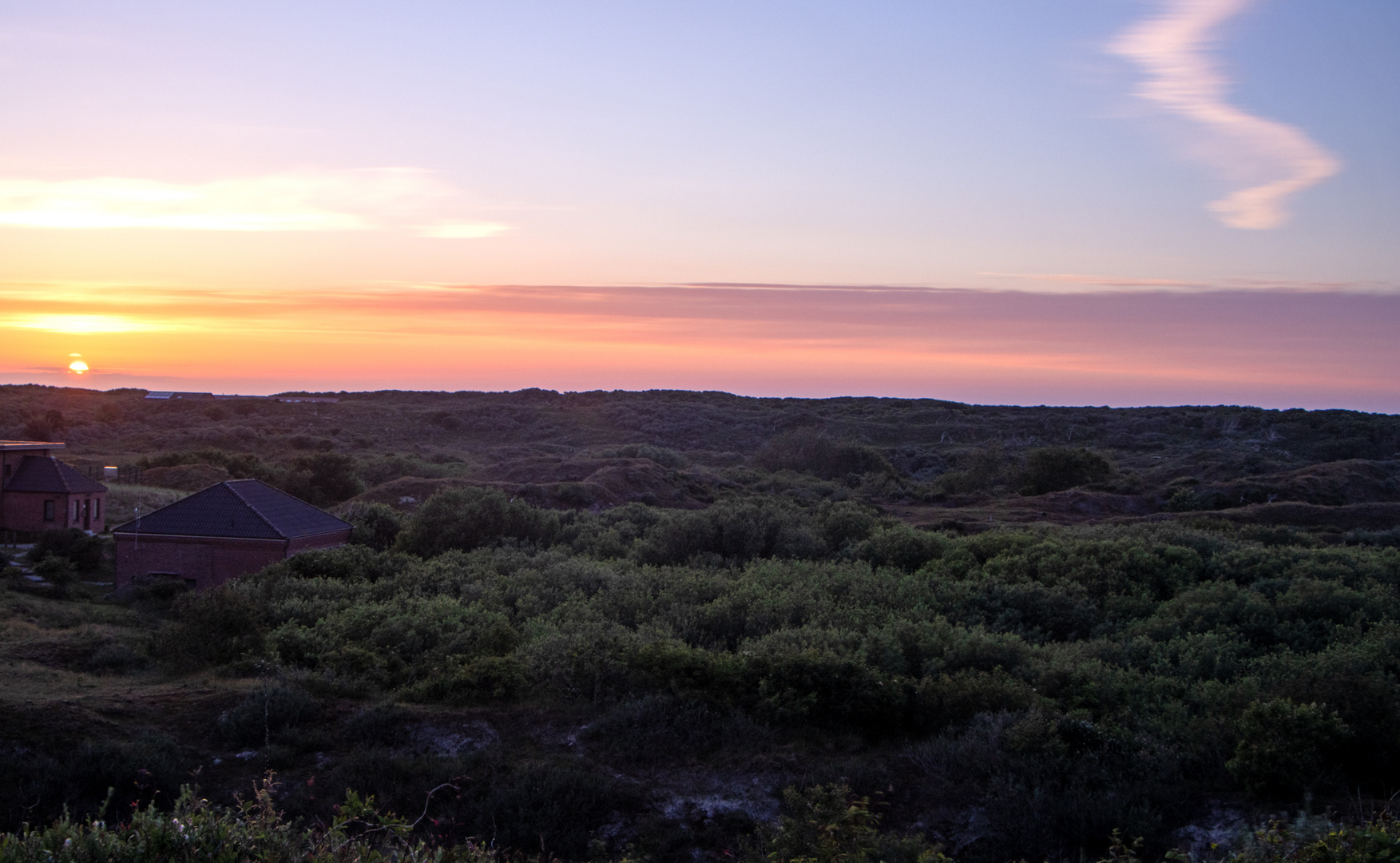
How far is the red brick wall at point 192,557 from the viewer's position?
21.5 meters

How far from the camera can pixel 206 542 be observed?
21656 mm

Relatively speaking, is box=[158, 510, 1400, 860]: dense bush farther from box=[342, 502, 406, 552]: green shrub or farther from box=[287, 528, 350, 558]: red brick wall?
box=[342, 502, 406, 552]: green shrub

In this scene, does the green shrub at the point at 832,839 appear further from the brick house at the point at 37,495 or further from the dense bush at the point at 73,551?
the brick house at the point at 37,495

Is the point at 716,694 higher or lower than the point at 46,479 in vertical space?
lower

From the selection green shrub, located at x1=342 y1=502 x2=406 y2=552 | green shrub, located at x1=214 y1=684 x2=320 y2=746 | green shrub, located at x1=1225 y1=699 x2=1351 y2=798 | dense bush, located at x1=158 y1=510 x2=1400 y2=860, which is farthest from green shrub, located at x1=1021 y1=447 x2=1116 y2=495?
green shrub, located at x1=214 y1=684 x2=320 y2=746

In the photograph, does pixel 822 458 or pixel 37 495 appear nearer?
pixel 37 495

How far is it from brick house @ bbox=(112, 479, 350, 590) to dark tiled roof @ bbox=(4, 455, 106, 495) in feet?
24.1

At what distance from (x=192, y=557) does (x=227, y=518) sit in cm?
121

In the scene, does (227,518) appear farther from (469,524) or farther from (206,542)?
(469,524)

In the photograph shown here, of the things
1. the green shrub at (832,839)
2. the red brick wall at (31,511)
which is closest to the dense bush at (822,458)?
the red brick wall at (31,511)

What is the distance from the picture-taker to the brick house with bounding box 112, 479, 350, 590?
2142cm

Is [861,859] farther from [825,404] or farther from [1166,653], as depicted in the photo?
[825,404]

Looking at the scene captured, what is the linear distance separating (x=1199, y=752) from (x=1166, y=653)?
14.1ft

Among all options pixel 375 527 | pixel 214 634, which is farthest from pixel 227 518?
pixel 214 634
